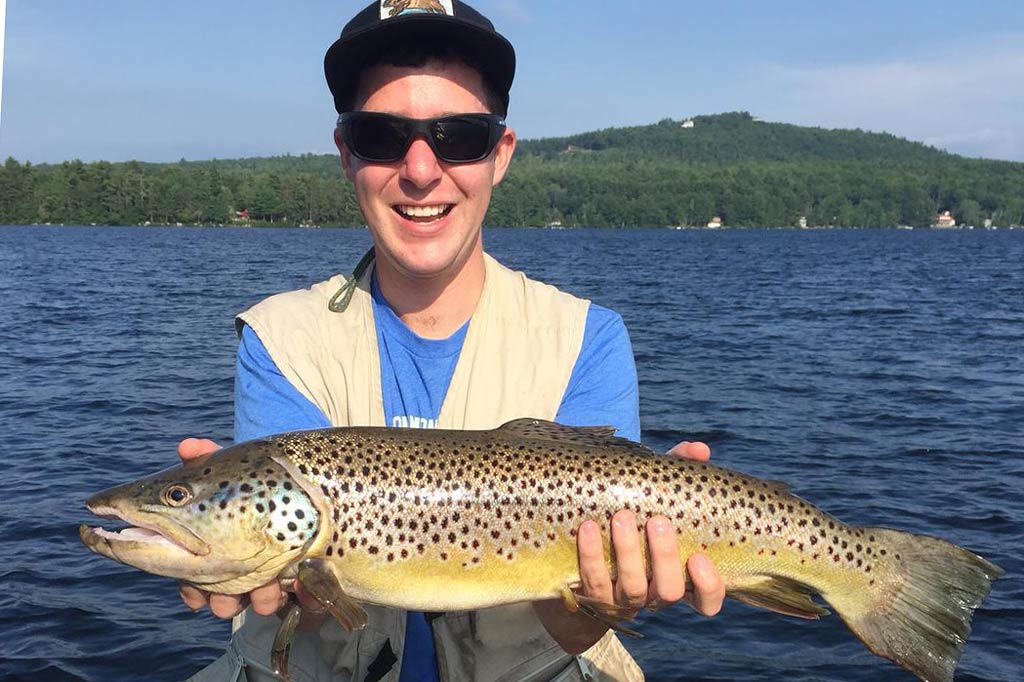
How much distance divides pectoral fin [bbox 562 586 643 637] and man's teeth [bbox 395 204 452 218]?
1.60 m

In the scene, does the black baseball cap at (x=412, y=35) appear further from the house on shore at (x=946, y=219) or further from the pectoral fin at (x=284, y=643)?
the house on shore at (x=946, y=219)

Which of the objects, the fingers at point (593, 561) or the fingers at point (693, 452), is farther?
the fingers at point (693, 452)

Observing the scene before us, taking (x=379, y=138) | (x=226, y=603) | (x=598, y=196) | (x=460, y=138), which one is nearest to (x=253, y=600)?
(x=226, y=603)

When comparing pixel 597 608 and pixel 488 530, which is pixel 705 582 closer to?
pixel 597 608

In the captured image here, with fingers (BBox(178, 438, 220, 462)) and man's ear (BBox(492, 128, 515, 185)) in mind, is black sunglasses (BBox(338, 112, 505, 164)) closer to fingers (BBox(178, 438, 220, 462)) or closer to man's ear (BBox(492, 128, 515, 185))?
man's ear (BBox(492, 128, 515, 185))

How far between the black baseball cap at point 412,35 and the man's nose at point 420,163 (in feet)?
1.36

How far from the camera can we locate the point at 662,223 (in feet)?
591

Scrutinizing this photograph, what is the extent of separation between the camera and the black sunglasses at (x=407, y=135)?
13.4 feet

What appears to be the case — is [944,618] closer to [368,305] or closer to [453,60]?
[368,305]

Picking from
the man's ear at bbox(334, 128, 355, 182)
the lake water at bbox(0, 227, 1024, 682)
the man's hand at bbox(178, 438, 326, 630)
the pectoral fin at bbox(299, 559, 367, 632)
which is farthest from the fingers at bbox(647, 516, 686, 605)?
the lake water at bbox(0, 227, 1024, 682)

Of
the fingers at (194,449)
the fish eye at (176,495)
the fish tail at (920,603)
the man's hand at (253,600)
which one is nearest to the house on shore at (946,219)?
the fish tail at (920,603)

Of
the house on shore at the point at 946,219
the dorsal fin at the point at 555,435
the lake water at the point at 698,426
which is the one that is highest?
the house on shore at the point at 946,219

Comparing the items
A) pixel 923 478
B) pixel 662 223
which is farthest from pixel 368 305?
pixel 662 223

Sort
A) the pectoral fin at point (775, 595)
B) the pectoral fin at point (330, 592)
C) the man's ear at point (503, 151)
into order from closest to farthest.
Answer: the pectoral fin at point (330, 592)
the pectoral fin at point (775, 595)
the man's ear at point (503, 151)
